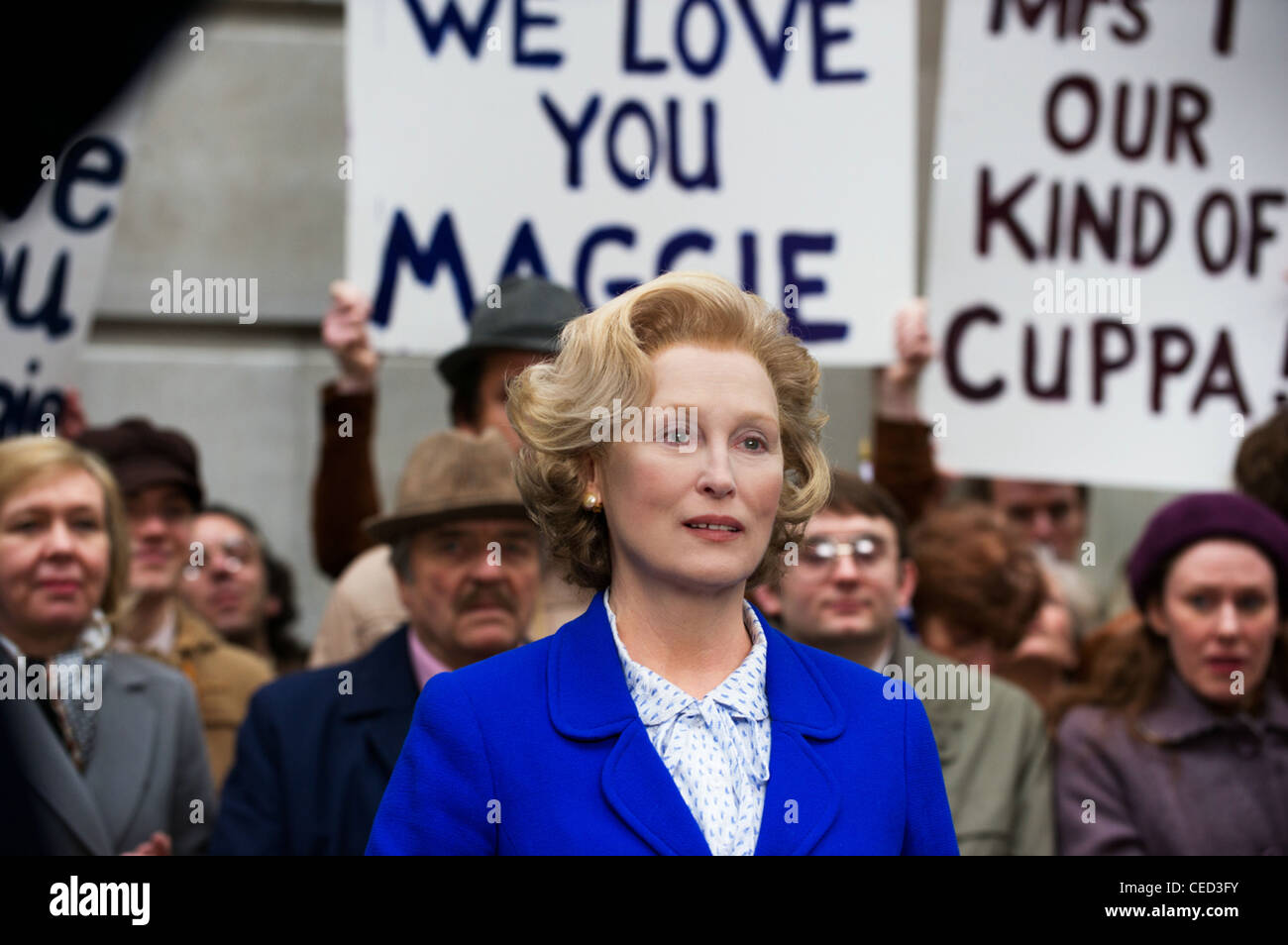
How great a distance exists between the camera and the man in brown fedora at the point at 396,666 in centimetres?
332

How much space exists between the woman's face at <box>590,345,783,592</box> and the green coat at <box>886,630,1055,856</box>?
5.64 ft

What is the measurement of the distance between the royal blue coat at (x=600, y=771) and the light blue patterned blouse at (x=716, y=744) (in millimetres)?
26

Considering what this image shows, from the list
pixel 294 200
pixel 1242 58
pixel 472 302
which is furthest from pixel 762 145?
pixel 294 200

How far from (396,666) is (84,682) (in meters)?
0.65

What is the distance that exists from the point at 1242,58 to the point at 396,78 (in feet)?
7.91

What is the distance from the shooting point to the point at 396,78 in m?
4.45

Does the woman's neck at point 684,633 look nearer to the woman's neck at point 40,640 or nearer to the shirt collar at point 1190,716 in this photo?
the woman's neck at point 40,640

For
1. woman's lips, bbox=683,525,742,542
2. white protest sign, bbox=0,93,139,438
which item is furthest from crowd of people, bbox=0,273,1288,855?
white protest sign, bbox=0,93,139,438

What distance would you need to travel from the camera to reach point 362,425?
4.12 m

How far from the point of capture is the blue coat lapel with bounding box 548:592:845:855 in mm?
1886

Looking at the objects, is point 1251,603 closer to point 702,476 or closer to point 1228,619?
point 1228,619

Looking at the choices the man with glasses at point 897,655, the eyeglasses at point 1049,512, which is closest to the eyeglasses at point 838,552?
the man with glasses at point 897,655

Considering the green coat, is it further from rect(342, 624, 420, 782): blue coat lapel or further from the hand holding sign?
the hand holding sign

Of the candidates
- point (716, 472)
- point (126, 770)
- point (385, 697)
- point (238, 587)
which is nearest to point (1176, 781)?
point (385, 697)
